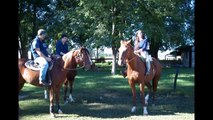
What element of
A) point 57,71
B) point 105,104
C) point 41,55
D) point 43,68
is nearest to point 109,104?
point 105,104

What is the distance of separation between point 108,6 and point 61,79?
14.9 metres

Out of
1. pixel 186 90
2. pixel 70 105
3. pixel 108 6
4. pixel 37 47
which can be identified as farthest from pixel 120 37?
pixel 37 47

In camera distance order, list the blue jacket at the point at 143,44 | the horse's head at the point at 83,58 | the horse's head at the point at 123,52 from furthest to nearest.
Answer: the blue jacket at the point at 143,44
the horse's head at the point at 83,58
the horse's head at the point at 123,52

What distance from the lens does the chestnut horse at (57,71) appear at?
839 centimetres

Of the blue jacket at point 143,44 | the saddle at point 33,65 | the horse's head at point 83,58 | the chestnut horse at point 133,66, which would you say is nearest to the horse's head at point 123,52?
the chestnut horse at point 133,66

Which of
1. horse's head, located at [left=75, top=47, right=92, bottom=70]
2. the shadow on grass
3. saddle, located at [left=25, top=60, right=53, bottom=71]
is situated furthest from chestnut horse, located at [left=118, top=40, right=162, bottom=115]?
saddle, located at [left=25, top=60, right=53, bottom=71]

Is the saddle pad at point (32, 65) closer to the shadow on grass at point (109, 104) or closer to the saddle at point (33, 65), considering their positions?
the saddle at point (33, 65)

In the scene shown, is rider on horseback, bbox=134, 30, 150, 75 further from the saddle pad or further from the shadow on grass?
the saddle pad

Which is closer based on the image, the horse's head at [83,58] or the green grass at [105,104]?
the green grass at [105,104]

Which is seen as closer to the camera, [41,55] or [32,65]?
[41,55]

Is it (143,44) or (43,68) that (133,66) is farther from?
(43,68)

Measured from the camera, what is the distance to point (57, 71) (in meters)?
8.48

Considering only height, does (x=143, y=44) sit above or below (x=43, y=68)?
above

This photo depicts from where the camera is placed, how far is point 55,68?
27.8ft
